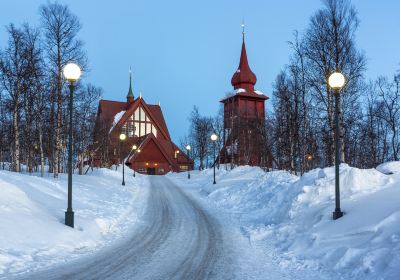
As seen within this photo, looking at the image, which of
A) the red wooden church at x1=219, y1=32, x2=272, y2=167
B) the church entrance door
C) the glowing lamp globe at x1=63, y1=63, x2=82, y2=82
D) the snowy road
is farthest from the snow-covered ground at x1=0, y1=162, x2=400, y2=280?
the church entrance door

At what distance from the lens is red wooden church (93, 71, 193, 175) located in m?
48.3

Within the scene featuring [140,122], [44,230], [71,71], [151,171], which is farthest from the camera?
[140,122]

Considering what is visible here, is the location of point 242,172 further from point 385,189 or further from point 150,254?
point 150,254

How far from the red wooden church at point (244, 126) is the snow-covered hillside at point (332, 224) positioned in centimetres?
2414

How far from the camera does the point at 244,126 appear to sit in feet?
148

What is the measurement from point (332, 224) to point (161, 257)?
14.4ft

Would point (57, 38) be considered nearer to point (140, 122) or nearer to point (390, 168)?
point (390, 168)

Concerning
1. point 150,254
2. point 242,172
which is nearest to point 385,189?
point 150,254

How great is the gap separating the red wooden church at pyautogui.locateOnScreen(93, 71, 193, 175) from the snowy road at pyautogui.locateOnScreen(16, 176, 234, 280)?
29644 millimetres

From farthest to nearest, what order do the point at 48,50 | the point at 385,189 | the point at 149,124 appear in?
the point at 149,124 < the point at 48,50 < the point at 385,189

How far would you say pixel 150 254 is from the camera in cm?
842

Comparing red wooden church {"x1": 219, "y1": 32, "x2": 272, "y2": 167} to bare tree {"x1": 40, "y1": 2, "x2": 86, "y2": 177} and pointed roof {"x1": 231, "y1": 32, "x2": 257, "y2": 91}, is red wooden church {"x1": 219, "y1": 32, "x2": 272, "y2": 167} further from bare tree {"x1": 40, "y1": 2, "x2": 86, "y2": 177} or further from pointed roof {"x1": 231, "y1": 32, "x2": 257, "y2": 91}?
bare tree {"x1": 40, "y1": 2, "x2": 86, "y2": 177}

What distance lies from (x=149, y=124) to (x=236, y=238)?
59.7 metres

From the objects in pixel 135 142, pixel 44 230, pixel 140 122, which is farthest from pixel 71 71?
pixel 140 122
